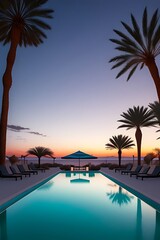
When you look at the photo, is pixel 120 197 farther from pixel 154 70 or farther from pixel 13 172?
pixel 154 70

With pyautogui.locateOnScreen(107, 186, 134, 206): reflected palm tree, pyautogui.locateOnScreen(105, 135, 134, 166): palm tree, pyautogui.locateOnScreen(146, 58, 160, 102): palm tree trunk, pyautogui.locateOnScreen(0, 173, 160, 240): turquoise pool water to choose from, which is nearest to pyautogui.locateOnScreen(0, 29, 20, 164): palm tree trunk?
pyautogui.locateOnScreen(0, 173, 160, 240): turquoise pool water

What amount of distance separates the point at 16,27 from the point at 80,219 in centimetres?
1929

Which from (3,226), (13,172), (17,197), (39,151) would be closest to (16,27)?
(13,172)

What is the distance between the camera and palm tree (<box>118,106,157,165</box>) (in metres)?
33.0

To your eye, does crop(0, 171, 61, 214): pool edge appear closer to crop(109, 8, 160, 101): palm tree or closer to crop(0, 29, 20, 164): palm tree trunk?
crop(0, 29, 20, 164): palm tree trunk

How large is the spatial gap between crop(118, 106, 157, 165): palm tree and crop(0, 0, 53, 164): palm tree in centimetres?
1336

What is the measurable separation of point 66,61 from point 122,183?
544 inches

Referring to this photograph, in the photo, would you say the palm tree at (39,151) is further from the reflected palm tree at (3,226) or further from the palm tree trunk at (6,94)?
the reflected palm tree at (3,226)

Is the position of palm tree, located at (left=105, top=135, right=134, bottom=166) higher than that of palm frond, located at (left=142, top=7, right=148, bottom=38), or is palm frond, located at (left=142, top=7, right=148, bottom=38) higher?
palm frond, located at (left=142, top=7, right=148, bottom=38)

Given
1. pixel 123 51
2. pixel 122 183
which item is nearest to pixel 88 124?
pixel 123 51

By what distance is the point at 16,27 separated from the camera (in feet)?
80.3

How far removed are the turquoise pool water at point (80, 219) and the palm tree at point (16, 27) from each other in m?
11.8

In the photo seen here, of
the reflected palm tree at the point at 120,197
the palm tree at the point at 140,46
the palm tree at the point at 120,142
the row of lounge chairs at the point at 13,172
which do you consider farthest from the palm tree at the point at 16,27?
the palm tree at the point at 120,142

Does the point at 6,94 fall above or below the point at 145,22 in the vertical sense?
below
